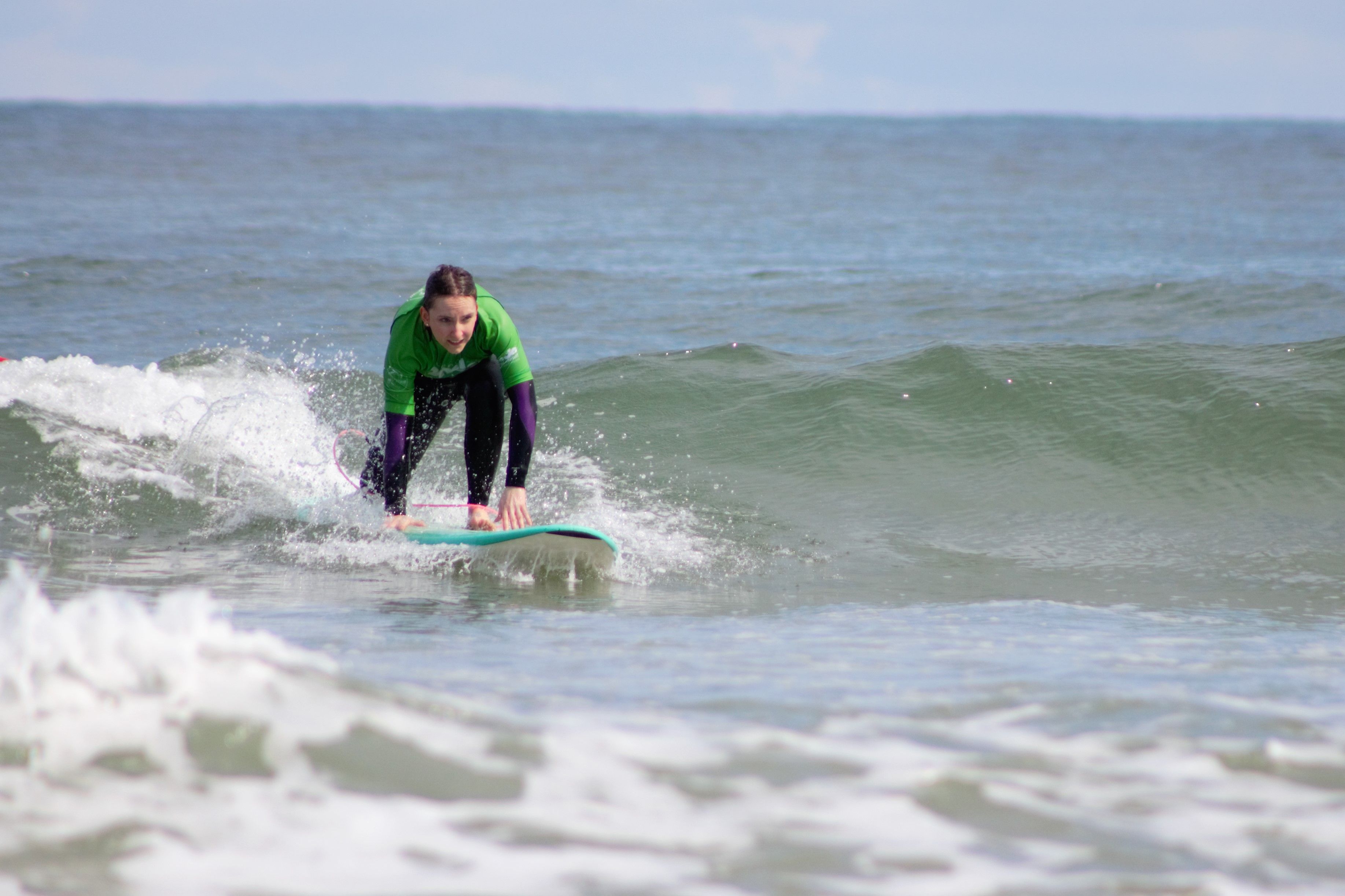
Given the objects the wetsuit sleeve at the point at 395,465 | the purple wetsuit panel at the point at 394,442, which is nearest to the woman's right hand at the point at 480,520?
the wetsuit sleeve at the point at 395,465

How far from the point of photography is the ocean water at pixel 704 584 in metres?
2.63

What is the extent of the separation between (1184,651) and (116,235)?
17138 millimetres

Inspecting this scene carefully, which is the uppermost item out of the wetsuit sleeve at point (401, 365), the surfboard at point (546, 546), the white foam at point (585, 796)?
the wetsuit sleeve at point (401, 365)

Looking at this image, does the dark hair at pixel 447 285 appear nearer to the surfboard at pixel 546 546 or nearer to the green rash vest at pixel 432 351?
the green rash vest at pixel 432 351

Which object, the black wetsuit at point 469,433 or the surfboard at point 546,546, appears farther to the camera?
the black wetsuit at point 469,433

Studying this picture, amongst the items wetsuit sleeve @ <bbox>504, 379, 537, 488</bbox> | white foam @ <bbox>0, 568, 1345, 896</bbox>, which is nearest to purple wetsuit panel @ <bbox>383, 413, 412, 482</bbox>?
wetsuit sleeve @ <bbox>504, 379, 537, 488</bbox>

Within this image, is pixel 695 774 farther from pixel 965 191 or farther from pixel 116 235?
pixel 965 191

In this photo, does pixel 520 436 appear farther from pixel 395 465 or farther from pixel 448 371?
pixel 395 465

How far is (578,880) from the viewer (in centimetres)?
246

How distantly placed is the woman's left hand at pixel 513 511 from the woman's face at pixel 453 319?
0.71 metres

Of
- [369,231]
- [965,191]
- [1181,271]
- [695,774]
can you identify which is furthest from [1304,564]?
[965,191]

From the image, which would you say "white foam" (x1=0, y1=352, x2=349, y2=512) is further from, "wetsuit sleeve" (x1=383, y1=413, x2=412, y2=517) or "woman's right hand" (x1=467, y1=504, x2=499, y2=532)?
"woman's right hand" (x1=467, y1=504, x2=499, y2=532)

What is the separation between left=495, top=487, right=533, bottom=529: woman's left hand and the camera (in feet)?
17.9

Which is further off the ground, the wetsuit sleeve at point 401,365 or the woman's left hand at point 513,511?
the wetsuit sleeve at point 401,365
